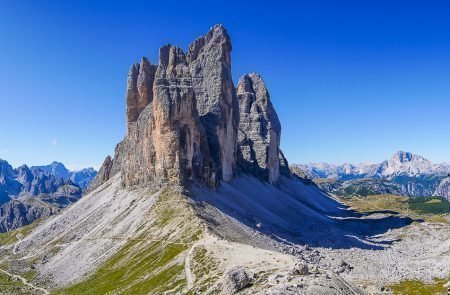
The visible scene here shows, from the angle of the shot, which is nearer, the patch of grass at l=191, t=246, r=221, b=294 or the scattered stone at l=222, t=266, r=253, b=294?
the scattered stone at l=222, t=266, r=253, b=294

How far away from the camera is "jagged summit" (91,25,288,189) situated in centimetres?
13975

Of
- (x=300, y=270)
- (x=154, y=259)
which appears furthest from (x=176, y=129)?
(x=300, y=270)

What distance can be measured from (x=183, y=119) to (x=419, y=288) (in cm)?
8728

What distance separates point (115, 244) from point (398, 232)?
126347mm

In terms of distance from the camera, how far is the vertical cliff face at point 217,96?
172375 millimetres

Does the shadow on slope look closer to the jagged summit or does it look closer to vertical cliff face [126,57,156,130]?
the jagged summit

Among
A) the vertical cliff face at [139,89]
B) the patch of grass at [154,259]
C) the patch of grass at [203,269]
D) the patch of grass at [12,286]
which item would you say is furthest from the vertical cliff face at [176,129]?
the patch of grass at [203,269]

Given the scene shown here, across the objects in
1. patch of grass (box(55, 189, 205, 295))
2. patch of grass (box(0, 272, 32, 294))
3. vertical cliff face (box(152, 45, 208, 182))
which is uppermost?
vertical cliff face (box(152, 45, 208, 182))

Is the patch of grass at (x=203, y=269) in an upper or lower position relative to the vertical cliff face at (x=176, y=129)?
lower

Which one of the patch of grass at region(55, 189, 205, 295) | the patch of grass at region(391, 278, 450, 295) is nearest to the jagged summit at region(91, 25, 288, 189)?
the patch of grass at region(55, 189, 205, 295)

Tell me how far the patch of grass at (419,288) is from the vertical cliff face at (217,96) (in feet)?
280

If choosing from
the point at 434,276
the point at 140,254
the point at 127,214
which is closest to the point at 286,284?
the point at 140,254

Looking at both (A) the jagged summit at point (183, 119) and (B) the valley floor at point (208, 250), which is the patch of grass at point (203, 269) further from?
(A) the jagged summit at point (183, 119)

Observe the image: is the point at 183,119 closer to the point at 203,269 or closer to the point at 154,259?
the point at 154,259
